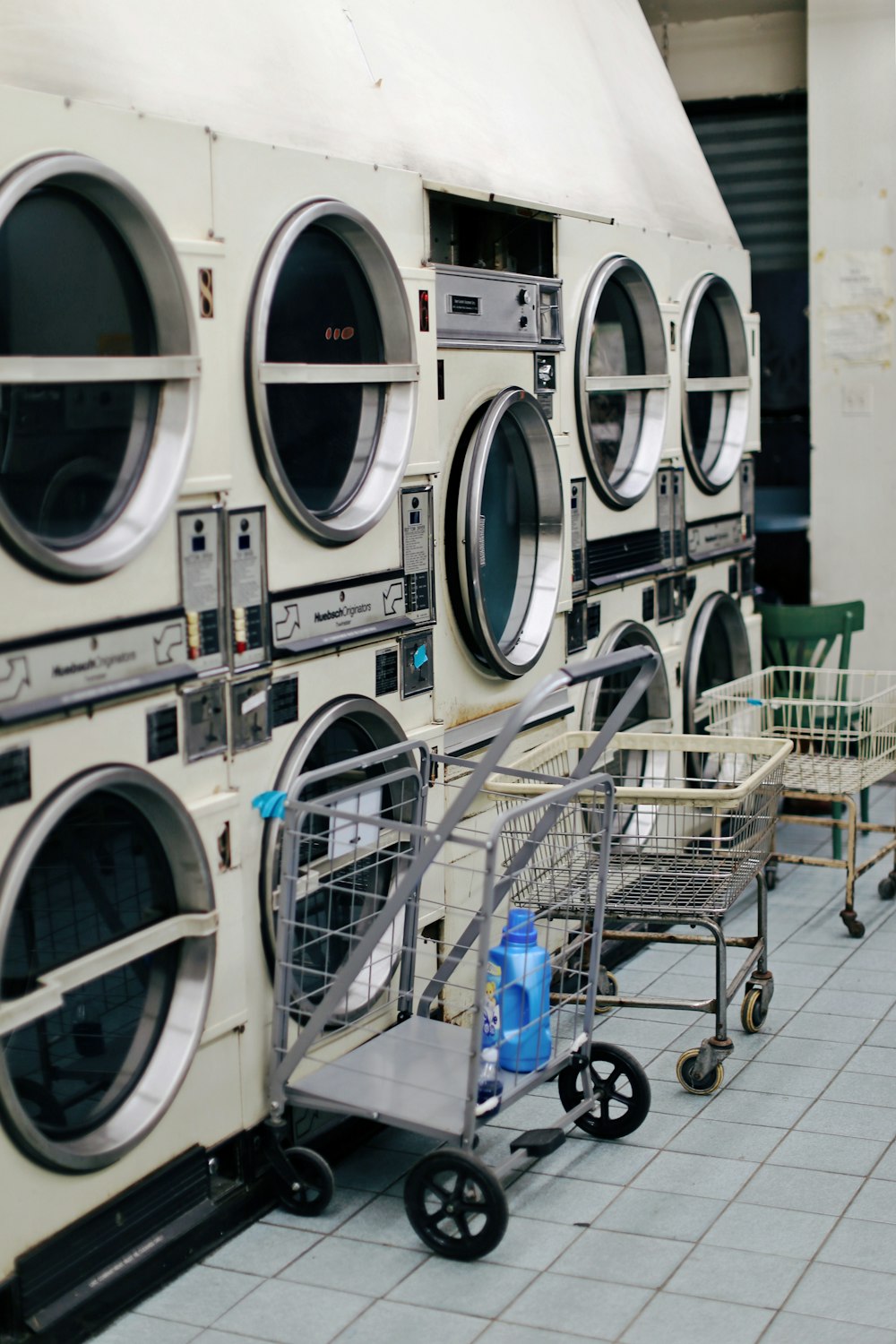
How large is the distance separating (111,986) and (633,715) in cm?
277

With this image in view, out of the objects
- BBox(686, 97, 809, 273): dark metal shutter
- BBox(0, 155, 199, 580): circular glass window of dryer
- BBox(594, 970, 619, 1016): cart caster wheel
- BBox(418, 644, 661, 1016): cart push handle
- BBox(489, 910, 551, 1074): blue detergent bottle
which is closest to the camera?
BBox(0, 155, 199, 580): circular glass window of dryer

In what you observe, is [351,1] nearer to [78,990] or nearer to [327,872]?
[327,872]

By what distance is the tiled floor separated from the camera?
10.0 ft

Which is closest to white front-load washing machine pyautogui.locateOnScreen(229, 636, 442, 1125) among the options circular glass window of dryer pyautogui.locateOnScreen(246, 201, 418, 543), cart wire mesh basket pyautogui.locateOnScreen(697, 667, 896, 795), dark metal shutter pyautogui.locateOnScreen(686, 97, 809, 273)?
circular glass window of dryer pyautogui.locateOnScreen(246, 201, 418, 543)

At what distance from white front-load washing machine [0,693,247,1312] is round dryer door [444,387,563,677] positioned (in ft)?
3.66

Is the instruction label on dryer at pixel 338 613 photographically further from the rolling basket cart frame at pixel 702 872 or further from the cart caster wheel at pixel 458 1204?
the cart caster wheel at pixel 458 1204

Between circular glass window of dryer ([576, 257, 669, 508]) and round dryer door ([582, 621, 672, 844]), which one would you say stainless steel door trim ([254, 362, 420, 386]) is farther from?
round dryer door ([582, 621, 672, 844])

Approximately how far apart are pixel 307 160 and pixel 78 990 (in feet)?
5.93

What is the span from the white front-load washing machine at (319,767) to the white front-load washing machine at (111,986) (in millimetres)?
71

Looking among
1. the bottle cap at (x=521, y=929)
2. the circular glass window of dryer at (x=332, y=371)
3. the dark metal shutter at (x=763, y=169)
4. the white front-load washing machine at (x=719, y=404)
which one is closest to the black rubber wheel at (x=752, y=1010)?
the bottle cap at (x=521, y=929)

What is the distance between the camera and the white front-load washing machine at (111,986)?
284cm

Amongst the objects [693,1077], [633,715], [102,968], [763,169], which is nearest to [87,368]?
[102,968]

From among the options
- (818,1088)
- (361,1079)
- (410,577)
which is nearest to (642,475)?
(410,577)

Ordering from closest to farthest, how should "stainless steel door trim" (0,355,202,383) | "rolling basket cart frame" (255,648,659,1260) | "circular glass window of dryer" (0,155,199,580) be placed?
1. "stainless steel door trim" (0,355,202,383)
2. "circular glass window of dryer" (0,155,199,580)
3. "rolling basket cart frame" (255,648,659,1260)
